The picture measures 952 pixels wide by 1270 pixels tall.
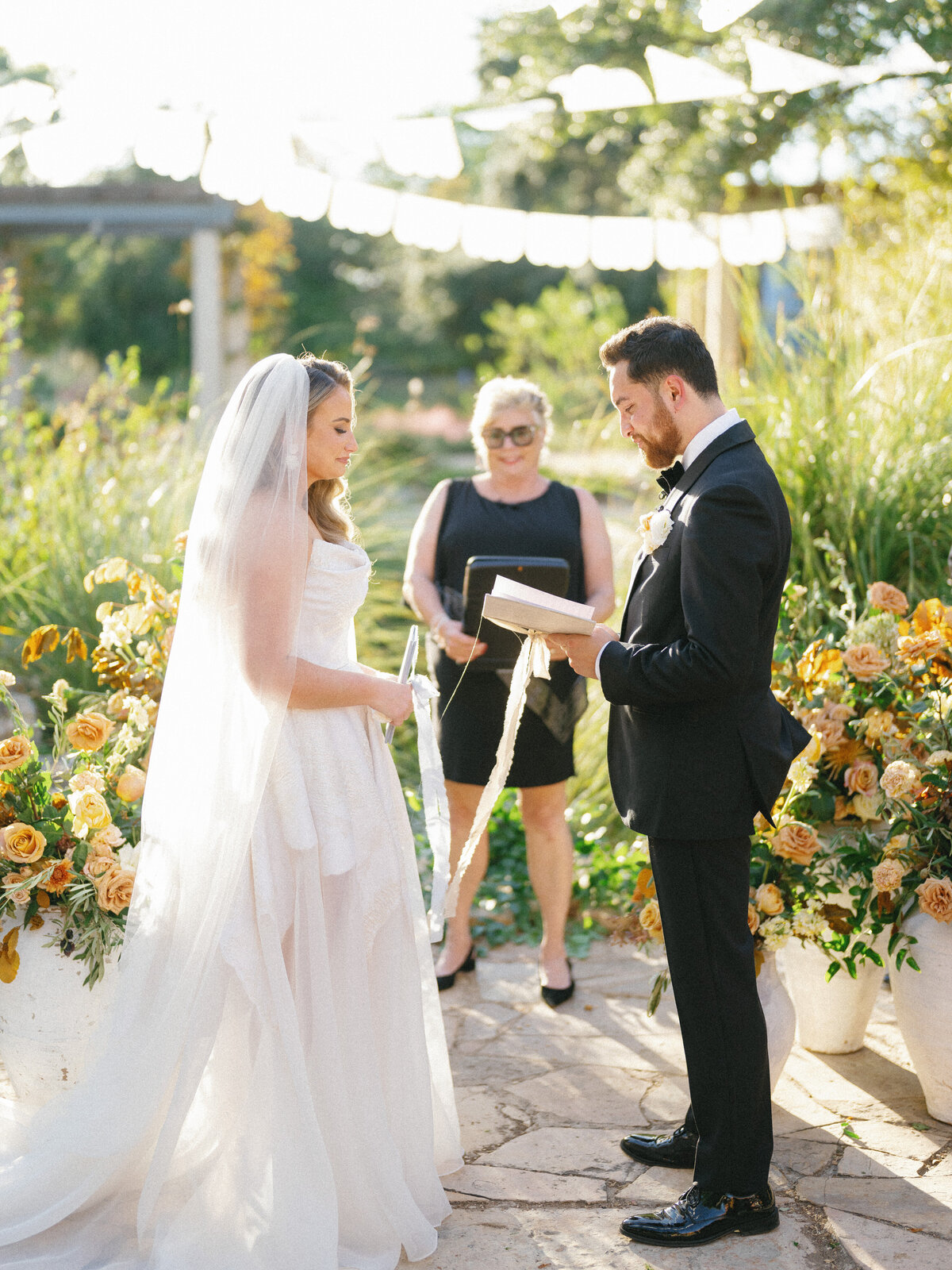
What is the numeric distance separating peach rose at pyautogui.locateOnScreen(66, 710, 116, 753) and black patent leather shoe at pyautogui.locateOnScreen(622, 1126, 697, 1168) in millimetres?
1641

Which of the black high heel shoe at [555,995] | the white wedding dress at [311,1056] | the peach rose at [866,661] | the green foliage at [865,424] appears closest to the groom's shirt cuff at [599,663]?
the white wedding dress at [311,1056]

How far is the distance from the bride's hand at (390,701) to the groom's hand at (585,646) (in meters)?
0.36

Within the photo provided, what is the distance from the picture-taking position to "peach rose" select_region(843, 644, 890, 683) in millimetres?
3059

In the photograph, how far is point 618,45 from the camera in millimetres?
8078

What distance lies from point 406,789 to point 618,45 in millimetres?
5728

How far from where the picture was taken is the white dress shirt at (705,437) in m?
2.38

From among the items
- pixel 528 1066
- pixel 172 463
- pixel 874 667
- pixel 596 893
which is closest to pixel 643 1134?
pixel 528 1066

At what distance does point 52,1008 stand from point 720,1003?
4.96ft

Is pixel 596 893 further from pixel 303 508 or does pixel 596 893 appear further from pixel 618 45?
pixel 618 45

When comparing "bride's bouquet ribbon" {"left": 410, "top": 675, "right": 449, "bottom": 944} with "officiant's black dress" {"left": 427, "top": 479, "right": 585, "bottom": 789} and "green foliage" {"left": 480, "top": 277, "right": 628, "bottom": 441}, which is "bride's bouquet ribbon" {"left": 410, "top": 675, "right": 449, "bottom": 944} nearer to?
"officiant's black dress" {"left": 427, "top": 479, "right": 585, "bottom": 789}

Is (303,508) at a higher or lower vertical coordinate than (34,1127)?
higher

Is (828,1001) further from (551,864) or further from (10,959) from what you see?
(10,959)

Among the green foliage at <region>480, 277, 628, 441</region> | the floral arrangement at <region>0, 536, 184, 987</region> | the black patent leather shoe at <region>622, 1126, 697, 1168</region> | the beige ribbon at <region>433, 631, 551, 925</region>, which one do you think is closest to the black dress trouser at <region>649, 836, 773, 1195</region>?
the black patent leather shoe at <region>622, 1126, 697, 1168</region>

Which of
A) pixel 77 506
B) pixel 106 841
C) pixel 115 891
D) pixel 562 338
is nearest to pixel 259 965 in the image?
pixel 115 891
